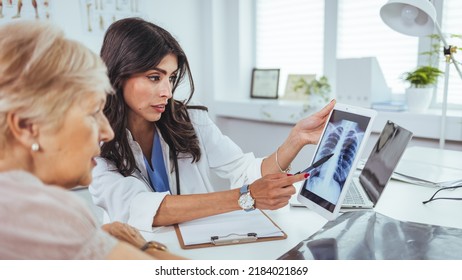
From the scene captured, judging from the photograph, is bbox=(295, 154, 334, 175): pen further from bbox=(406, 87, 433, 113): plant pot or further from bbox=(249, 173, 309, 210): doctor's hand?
bbox=(406, 87, 433, 113): plant pot

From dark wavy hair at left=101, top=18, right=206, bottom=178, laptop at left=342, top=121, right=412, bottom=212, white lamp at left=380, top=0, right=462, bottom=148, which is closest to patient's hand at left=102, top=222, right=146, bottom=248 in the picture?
dark wavy hair at left=101, top=18, right=206, bottom=178

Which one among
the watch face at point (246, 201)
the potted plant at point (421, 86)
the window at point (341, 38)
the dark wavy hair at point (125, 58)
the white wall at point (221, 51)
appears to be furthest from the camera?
the white wall at point (221, 51)

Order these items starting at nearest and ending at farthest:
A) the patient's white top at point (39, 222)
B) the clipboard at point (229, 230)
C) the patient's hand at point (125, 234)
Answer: the patient's white top at point (39, 222)
the patient's hand at point (125, 234)
the clipboard at point (229, 230)

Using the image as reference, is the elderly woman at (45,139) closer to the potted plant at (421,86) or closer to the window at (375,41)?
the potted plant at (421,86)

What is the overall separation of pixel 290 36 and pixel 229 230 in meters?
2.01

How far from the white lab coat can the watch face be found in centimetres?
19

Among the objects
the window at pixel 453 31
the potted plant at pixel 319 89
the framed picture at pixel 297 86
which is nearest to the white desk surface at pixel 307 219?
the window at pixel 453 31

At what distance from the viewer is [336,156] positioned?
98cm

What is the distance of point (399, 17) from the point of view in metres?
1.62

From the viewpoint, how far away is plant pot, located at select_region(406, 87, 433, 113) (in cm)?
198

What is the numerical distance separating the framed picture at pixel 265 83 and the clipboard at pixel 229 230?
176cm

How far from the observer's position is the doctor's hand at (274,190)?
3.13ft

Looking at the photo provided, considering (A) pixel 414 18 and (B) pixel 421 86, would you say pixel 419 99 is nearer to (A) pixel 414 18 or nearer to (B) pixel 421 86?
(B) pixel 421 86

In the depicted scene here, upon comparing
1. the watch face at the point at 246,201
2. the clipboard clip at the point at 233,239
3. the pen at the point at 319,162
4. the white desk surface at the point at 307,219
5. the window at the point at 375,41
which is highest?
→ the window at the point at 375,41
